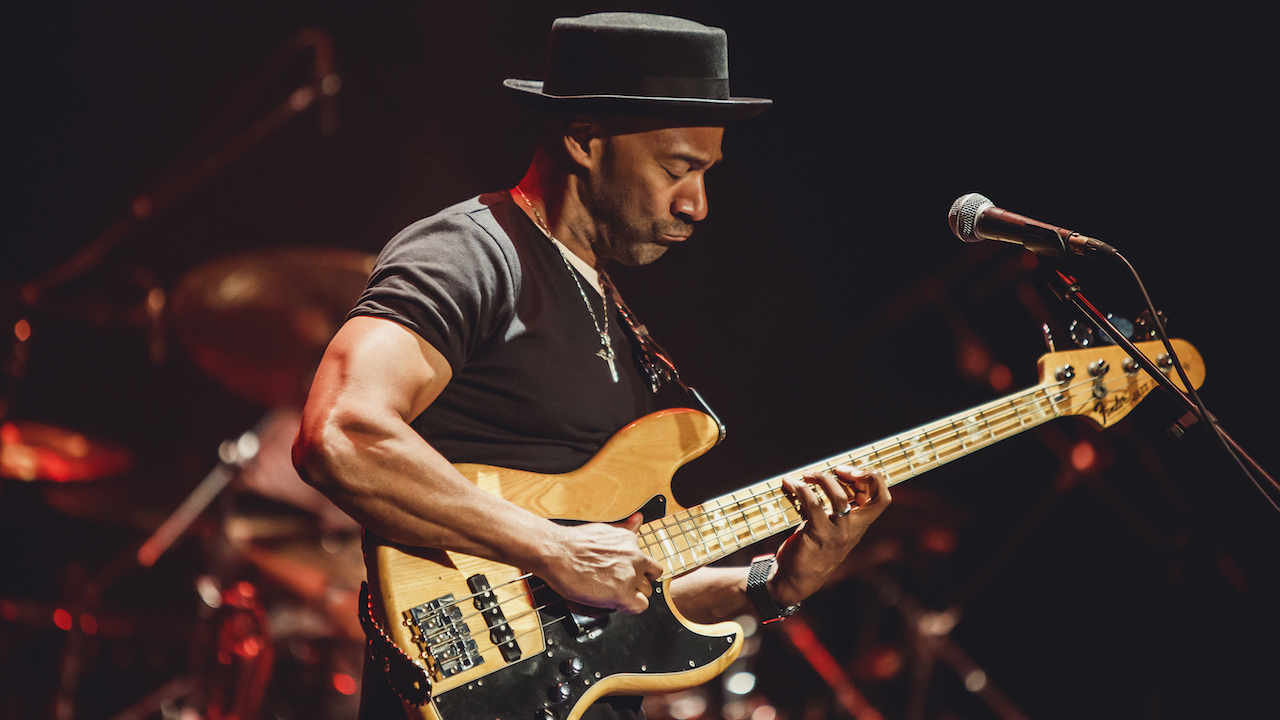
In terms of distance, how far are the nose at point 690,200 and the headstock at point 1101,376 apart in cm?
107

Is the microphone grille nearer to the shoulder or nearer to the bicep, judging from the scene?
the shoulder

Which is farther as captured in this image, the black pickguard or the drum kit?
the drum kit

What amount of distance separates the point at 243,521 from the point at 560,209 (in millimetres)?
2898

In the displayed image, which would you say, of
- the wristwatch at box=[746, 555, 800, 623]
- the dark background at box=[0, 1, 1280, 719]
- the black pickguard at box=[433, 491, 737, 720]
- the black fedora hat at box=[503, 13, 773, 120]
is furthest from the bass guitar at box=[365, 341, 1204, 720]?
the dark background at box=[0, 1, 1280, 719]

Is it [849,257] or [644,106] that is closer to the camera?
[644,106]

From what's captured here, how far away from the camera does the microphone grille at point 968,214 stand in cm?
221

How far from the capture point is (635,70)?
223cm

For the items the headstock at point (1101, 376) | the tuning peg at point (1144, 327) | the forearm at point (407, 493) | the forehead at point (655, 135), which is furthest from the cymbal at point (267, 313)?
the tuning peg at point (1144, 327)

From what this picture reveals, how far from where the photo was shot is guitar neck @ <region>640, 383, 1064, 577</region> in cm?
212

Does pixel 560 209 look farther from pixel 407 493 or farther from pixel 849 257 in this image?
pixel 849 257

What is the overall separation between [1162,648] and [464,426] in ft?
12.5

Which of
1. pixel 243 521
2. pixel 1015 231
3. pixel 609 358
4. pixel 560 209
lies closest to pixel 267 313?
pixel 243 521

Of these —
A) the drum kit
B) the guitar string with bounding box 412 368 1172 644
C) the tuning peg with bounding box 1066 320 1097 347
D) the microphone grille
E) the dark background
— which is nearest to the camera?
the guitar string with bounding box 412 368 1172 644

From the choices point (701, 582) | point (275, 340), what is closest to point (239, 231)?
point (275, 340)
